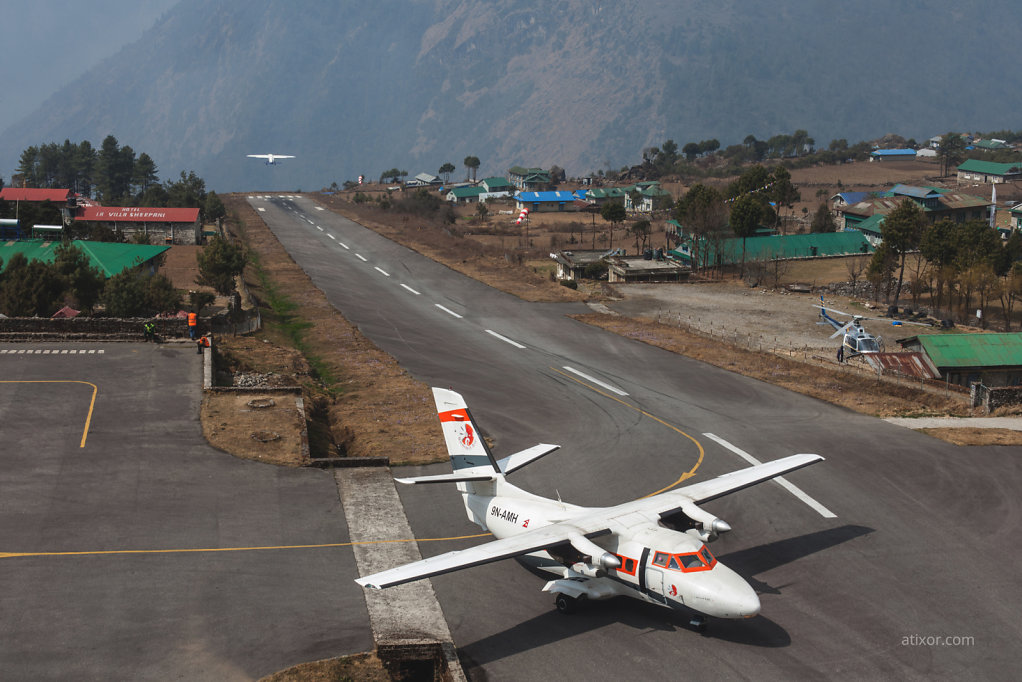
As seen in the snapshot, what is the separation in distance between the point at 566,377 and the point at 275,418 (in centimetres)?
2214

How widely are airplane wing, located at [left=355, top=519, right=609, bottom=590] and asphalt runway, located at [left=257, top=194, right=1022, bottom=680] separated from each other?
2.68 meters

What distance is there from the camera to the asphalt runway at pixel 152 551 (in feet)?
81.9

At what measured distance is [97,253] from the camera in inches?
3415

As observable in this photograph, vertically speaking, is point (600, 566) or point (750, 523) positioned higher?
point (600, 566)

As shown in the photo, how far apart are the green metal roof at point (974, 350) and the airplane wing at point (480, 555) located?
4090 cm

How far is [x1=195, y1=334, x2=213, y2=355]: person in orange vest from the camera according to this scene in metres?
54.6

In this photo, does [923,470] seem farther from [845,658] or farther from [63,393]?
[63,393]

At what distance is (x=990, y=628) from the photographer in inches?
1062

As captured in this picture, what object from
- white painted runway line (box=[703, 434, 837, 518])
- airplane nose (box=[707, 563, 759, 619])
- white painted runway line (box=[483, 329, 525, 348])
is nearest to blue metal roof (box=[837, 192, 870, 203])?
white painted runway line (box=[483, 329, 525, 348])

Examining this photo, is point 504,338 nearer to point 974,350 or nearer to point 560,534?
point 974,350

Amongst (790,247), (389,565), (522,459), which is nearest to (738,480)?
(522,459)

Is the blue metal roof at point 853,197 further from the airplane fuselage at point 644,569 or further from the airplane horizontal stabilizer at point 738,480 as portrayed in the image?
the airplane fuselage at point 644,569

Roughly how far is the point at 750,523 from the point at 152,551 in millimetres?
23727

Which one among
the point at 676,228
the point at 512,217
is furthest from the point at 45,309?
the point at 512,217
